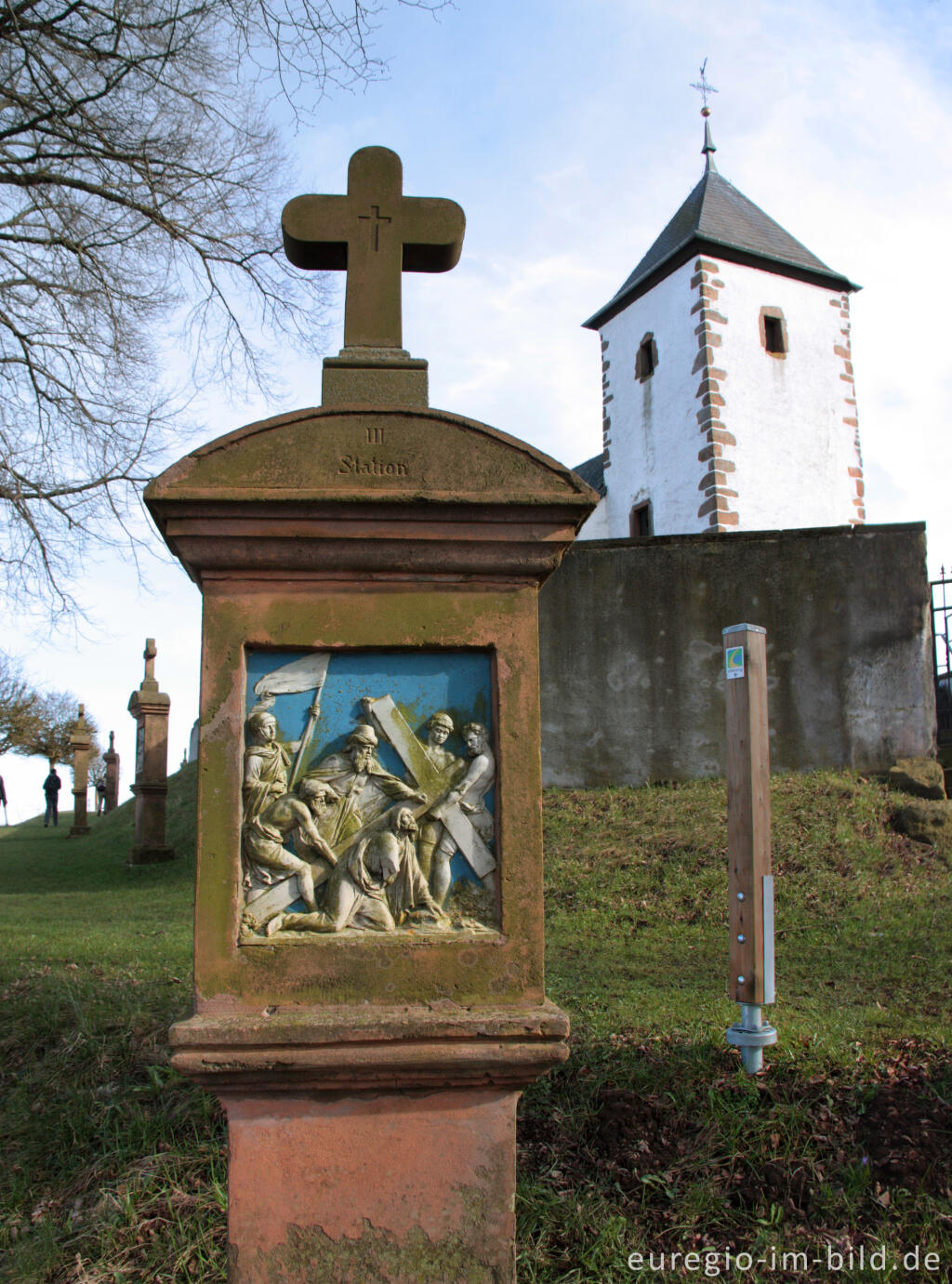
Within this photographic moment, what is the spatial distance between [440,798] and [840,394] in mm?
22118

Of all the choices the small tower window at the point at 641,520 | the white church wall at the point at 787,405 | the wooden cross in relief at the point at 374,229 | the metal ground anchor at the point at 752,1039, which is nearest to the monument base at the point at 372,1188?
the metal ground anchor at the point at 752,1039

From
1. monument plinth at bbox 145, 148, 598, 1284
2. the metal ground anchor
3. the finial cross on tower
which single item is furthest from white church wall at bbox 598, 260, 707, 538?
monument plinth at bbox 145, 148, 598, 1284

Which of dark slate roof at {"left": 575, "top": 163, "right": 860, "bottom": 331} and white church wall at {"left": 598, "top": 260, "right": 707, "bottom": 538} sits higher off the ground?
dark slate roof at {"left": 575, "top": 163, "right": 860, "bottom": 331}

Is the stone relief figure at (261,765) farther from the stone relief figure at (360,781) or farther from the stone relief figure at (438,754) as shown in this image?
the stone relief figure at (438,754)

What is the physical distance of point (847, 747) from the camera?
10.5m

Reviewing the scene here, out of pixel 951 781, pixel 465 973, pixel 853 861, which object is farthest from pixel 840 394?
pixel 465 973

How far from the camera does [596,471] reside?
1027 inches

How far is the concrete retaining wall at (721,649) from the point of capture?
10.5 meters

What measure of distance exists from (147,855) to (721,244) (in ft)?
53.1

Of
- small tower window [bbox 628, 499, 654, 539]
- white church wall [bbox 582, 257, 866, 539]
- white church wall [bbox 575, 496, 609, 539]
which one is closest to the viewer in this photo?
white church wall [bbox 582, 257, 866, 539]

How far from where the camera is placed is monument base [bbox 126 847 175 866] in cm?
1309

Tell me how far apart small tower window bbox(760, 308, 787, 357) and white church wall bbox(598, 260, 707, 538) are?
1.78m

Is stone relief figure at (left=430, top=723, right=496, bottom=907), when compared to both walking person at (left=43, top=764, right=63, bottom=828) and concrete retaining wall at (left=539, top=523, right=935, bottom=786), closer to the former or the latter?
concrete retaining wall at (left=539, top=523, right=935, bottom=786)

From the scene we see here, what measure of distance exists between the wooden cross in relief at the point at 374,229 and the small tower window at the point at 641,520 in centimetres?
1910
